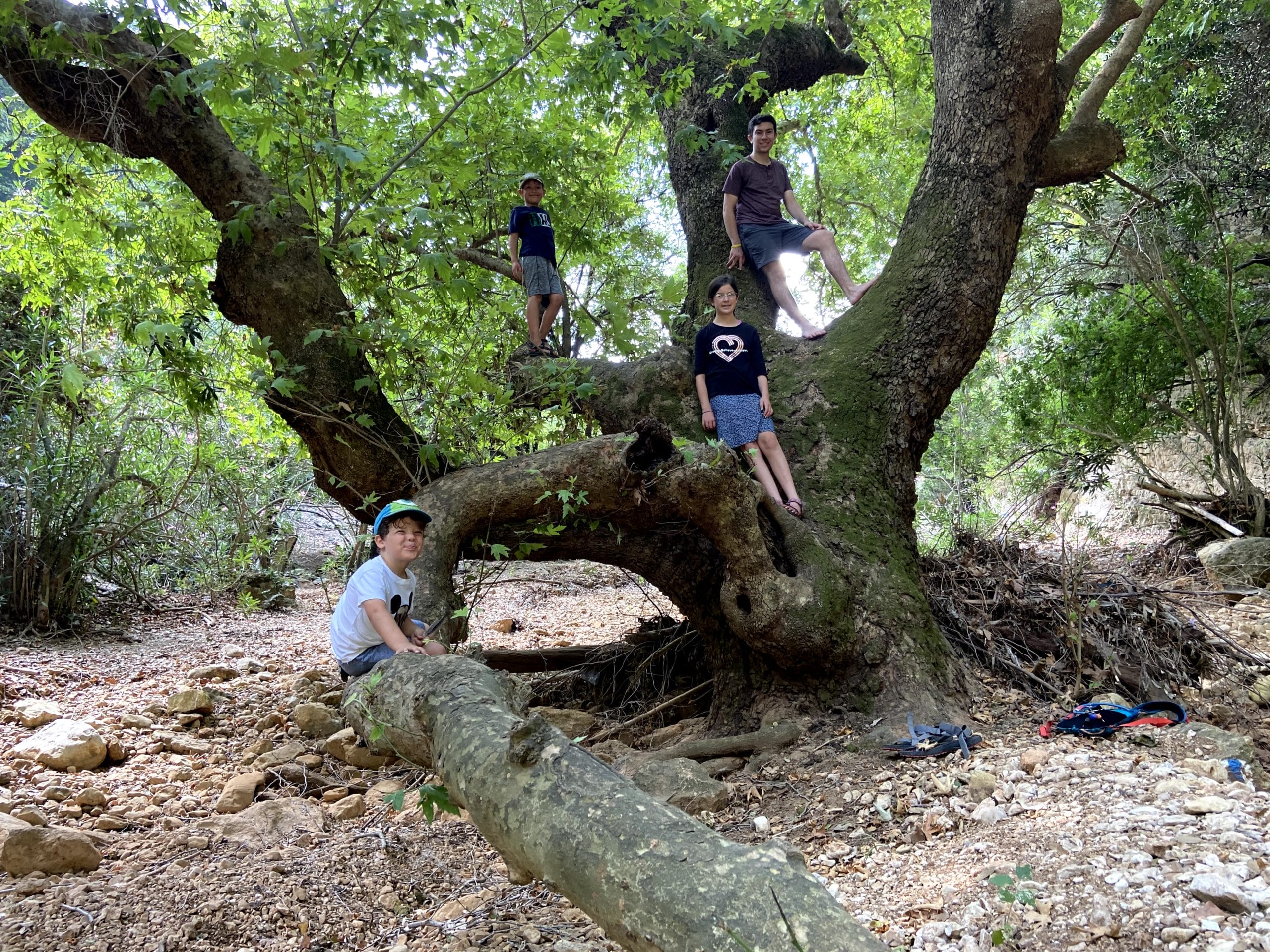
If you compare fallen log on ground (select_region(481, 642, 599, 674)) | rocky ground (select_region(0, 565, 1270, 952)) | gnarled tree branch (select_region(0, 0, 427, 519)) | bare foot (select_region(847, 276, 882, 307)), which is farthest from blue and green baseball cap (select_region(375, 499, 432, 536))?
bare foot (select_region(847, 276, 882, 307))

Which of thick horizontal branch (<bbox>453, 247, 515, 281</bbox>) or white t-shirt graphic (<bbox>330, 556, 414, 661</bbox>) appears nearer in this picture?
white t-shirt graphic (<bbox>330, 556, 414, 661</bbox>)

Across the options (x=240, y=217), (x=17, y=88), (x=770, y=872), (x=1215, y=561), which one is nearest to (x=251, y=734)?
(x=240, y=217)

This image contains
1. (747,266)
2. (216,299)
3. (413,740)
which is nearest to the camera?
(413,740)

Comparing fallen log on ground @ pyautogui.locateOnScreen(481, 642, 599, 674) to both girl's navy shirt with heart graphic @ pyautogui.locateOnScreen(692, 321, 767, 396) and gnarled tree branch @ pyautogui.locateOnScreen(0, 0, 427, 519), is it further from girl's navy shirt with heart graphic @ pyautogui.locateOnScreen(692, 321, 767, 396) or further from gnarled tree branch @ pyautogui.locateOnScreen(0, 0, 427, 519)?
girl's navy shirt with heart graphic @ pyautogui.locateOnScreen(692, 321, 767, 396)

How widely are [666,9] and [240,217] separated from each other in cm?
243

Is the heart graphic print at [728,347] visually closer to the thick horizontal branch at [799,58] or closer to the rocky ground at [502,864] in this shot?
the rocky ground at [502,864]

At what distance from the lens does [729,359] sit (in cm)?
462

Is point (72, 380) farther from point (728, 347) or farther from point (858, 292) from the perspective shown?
point (858, 292)

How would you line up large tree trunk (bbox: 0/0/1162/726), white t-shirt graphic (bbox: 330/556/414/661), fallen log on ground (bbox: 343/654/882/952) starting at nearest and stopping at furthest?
fallen log on ground (bbox: 343/654/882/952) → white t-shirt graphic (bbox: 330/556/414/661) → large tree trunk (bbox: 0/0/1162/726)

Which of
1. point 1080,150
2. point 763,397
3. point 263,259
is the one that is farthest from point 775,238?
point 263,259

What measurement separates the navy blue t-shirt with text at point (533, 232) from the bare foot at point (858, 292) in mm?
2144

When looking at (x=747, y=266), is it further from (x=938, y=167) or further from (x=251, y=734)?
(x=251, y=734)

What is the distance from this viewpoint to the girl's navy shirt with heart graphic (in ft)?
15.0

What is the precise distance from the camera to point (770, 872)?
134cm
